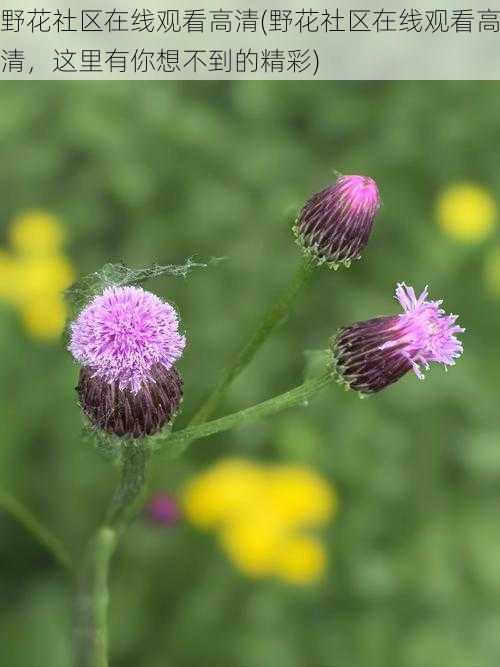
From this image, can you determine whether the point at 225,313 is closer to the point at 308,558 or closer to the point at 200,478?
the point at 200,478

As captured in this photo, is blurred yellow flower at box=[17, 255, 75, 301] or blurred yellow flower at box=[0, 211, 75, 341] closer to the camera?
blurred yellow flower at box=[0, 211, 75, 341]

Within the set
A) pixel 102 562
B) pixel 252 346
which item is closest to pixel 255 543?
pixel 102 562

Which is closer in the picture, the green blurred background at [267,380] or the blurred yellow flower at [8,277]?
the green blurred background at [267,380]

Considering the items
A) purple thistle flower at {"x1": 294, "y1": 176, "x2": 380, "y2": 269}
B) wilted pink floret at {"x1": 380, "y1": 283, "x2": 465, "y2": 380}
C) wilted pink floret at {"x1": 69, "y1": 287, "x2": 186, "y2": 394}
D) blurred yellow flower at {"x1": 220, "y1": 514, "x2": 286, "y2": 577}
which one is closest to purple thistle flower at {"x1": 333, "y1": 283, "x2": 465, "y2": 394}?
wilted pink floret at {"x1": 380, "y1": 283, "x2": 465, "y2": 380}

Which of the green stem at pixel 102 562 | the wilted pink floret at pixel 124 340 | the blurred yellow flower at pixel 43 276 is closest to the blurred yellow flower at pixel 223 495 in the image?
the blurred yellow flower at pixel 43 276

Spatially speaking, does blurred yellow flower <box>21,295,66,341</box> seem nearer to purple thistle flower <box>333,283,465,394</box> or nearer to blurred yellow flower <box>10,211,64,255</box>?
blurred yellow flower <box>10,211,64,255</box>

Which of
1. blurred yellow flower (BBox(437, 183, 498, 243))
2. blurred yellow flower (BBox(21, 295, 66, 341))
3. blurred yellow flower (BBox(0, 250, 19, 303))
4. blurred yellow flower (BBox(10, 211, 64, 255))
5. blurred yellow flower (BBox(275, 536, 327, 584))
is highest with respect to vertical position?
blurred yellow flower (BBox(437, 183, 498, 243))

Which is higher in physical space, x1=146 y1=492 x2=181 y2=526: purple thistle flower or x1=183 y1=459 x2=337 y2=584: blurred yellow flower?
x1=146 y1=492 x2=181 y2=526: purple thistle flower

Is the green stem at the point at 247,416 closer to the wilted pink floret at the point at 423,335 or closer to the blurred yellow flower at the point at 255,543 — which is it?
the wilted pink floret at the point at 423,335
